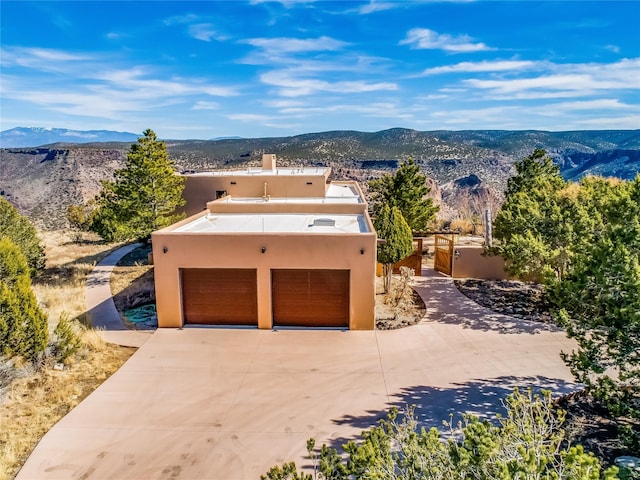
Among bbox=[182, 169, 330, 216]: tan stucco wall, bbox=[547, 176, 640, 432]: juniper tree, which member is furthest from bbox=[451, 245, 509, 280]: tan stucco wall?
bbox=[547, 176, 640, 432]: juniper tree

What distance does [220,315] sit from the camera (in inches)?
574

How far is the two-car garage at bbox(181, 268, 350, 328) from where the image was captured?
14.2 meters

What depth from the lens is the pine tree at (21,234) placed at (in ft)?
66.7

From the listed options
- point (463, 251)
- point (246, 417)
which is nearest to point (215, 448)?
point (246, 417)

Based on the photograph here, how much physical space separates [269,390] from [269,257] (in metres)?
4.65

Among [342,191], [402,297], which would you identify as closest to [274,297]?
[402,297]

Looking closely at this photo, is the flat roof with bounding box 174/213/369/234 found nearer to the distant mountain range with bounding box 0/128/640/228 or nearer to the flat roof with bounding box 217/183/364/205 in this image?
the flat roof with bounding box 217/183/364/205

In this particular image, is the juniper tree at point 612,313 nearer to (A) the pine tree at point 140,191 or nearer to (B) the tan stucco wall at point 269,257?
(B) the tan stucco wall at point 269,257

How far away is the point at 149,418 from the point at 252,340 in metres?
4.41

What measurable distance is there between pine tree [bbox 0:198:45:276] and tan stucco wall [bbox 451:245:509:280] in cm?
2019

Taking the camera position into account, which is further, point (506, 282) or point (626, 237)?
point (506, 282)

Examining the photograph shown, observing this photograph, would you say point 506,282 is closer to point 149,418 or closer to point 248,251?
point 248,251

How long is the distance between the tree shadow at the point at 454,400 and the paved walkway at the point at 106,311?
7974 millimetres

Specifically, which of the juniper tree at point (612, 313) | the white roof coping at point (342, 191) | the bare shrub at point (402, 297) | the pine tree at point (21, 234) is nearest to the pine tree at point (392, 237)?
the bare shrub at point (402, 297)
